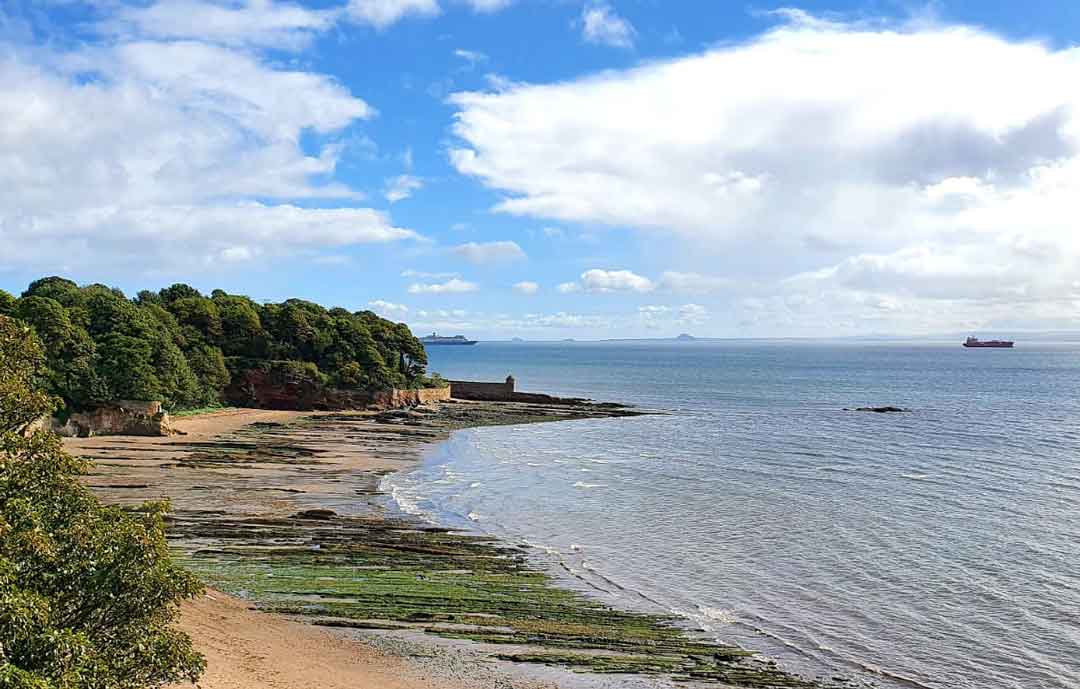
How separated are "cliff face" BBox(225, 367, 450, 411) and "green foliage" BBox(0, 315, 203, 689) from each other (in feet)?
232

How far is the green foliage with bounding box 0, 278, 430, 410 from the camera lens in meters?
53.7

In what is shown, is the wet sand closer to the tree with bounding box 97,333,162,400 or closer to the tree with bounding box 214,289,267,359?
the tree with bounding box 97,333,162,400

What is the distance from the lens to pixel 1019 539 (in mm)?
32750

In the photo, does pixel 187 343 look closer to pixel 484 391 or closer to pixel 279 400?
pixel 279 400

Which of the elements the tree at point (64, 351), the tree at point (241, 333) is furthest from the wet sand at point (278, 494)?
the tree at point (241, 333)

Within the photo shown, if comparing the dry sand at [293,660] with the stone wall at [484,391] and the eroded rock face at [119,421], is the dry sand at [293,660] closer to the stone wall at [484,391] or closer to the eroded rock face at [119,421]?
the eroded rock face at [119,421]

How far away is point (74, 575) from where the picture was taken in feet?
36.7

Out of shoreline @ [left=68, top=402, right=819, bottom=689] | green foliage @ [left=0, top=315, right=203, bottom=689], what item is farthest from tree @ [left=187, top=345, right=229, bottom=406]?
green foliage @ [left=0, top=315, right=203, bottom=689]

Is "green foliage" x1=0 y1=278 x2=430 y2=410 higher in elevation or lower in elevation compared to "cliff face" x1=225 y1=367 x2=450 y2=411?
higher

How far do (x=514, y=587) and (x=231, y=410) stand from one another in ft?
179

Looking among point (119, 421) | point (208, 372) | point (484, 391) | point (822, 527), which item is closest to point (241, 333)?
point (208, 372)

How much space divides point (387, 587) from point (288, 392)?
60.3 meters

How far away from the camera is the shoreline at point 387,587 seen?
63.8 feet

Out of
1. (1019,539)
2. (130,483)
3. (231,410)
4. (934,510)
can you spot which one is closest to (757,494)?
(934,510)
